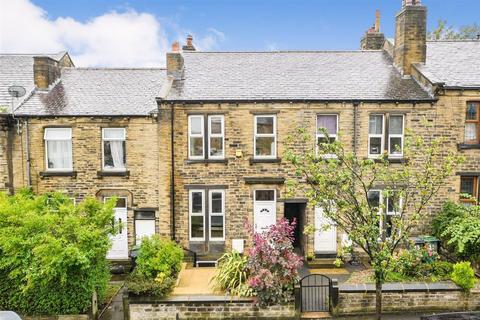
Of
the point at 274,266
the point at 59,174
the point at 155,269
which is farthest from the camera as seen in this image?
the point at 59,174

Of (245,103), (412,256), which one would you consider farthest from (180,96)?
(412,256)

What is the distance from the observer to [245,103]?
52.6 feet

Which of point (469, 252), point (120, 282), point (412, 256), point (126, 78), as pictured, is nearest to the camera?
point (412, 256)

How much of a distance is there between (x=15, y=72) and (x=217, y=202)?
1268 cm

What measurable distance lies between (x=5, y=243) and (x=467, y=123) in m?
17.5

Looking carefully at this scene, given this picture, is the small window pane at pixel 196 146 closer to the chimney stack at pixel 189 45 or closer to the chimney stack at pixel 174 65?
the chimney stack at pixel 174 65

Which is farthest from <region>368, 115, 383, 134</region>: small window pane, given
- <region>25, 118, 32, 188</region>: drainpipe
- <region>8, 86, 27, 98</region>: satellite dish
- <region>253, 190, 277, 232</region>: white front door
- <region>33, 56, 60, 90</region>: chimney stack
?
<region>8, 86, 27, 98</region>: satellite dish

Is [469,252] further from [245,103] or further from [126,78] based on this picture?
[126,78]

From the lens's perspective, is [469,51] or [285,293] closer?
[285,293]

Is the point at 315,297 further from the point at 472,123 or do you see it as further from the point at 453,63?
the point at 453,63

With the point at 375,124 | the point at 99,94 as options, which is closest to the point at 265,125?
the point at 375,124

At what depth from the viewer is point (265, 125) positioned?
16.3 meters

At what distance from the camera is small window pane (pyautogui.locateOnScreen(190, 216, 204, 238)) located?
54.3 feet

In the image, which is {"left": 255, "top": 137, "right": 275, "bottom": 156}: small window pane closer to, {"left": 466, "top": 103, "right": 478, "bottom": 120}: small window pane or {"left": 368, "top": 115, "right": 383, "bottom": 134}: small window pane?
{"left": 368, "top": 115, "right": 383, "bottom": 134}: small window pane
